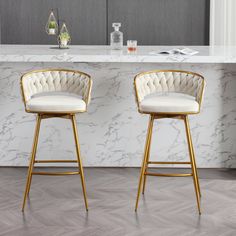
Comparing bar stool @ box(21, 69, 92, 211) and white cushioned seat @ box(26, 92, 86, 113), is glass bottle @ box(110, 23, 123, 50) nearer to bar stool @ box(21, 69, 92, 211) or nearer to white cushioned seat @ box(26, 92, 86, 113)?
bar stool @ box(21, 69, 92, 211)

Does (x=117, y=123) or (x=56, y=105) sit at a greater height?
(x=56, y=105)

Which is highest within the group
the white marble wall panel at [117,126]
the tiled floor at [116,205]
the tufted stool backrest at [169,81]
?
the tufted stool backrest at [169,81]

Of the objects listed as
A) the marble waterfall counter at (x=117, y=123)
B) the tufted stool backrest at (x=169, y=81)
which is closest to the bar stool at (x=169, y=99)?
the tufted stool backrest at (x=169, y=81)

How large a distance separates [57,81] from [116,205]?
0.97 metres

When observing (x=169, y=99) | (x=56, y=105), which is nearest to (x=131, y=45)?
(x=169, y=99)

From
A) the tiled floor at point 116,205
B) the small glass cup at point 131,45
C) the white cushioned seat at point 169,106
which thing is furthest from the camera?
the small glass cup at point 131,45

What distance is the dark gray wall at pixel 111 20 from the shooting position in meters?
7.09

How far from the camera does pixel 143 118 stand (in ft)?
17.2

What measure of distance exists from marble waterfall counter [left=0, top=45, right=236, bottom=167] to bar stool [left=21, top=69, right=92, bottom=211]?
0.44 meters

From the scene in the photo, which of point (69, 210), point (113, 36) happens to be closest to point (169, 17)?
point (113, 36)

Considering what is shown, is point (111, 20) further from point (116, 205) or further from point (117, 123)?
point (116, 205)

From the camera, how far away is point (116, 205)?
4492mm

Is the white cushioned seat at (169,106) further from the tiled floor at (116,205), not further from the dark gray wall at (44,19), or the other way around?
the dark gray wall at (44,19)

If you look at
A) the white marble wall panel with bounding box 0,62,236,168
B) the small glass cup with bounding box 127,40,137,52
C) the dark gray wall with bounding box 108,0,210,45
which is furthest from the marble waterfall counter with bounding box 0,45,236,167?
the dark gray wall with bounding box 108,0,210,45
